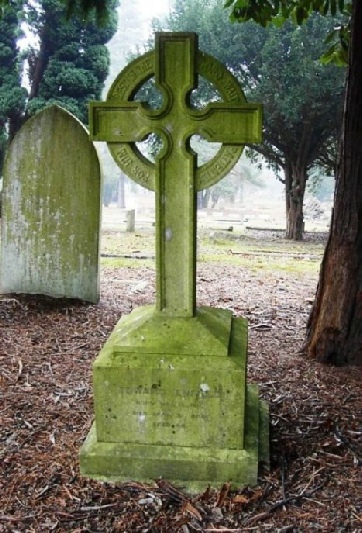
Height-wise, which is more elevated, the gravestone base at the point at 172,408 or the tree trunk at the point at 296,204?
the tree trunk at the point at 296,204

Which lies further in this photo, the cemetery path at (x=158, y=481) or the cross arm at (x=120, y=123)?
the cross arm at (x=120, y=123)

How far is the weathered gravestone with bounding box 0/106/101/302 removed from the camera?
6270 millimetres

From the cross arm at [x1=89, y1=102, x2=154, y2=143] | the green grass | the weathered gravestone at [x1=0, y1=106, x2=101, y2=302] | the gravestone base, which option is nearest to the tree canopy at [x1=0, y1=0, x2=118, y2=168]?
the green grass

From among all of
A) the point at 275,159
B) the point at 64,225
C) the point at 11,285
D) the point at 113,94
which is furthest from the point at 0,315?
the point at 275,159

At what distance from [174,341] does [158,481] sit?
0.76m

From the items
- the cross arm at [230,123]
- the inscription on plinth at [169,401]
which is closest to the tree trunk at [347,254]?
the cross arm at [230,123]

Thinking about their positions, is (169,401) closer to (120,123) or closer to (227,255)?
(120,123)

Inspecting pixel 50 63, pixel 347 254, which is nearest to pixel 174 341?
pixel 347 254

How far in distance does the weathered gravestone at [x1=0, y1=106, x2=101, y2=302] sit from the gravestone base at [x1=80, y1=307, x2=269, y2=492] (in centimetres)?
349

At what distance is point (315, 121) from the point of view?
17672 millimetres

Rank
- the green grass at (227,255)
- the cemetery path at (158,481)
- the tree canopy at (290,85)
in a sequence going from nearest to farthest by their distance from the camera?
the cemetery path at (158,481)
the green grass at (227,255)
the tree canopy at (290,85)

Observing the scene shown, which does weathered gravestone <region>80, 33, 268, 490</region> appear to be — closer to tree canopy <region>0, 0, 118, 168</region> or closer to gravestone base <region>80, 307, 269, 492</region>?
gravestone base <region>80, 307, 269, 492</region>

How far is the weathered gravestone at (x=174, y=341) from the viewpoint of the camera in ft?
9.54

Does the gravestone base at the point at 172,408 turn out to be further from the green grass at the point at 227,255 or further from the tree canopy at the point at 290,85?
the tree canopy at the point at 290,85
